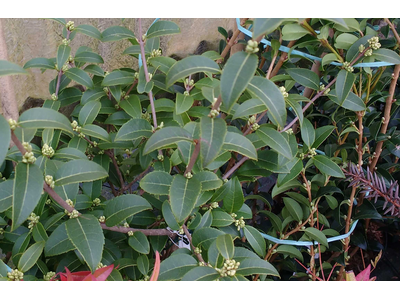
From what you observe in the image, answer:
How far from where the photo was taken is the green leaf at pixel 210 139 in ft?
2.06

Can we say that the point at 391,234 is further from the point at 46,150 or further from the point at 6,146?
the point at 6,146

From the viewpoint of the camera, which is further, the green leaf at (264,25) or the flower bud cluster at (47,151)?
the flower bud cluster at (47,151)

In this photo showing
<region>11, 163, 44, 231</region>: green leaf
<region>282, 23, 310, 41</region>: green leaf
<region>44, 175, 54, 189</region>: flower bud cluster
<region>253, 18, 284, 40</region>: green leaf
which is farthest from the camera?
<region>282, 23, 310, 41</region>: green leaf

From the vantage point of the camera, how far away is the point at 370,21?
1.44m

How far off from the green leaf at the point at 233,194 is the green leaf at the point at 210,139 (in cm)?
35

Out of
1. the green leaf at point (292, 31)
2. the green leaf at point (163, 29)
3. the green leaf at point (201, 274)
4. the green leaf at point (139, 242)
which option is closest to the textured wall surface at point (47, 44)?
the green leaf at point (163, 29)

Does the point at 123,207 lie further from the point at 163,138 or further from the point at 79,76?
the point at 79,76

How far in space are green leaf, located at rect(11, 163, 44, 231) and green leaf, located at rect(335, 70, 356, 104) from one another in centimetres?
79

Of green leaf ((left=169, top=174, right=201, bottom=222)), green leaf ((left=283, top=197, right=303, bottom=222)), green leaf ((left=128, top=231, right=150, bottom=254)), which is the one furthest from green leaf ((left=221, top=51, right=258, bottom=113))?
green leaf ((left=283, top=197, right=303, bottom=222))

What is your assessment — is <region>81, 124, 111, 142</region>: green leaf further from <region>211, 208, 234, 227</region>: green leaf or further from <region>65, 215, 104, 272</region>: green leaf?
<region>211, 208, 234, 227</region>: green leaf

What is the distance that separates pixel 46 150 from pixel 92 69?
39cm

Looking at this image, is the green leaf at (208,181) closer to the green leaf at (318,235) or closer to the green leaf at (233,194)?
the green leaf at (233,194)

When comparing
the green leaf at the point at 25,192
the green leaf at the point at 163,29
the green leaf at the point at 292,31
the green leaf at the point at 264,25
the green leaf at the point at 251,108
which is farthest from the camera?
the green leaf at the point at 163,29

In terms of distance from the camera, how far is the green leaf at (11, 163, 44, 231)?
2.01 feet
